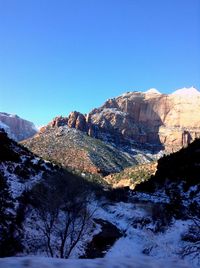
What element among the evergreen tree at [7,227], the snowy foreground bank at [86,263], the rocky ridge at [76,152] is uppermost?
the rocky ridge at [76,152]

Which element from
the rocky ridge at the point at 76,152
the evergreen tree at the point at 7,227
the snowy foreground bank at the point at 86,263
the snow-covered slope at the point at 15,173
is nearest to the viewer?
the snowy foreground bank at the point at 86,263

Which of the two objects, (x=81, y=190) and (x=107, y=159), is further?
(x=107, y=159)

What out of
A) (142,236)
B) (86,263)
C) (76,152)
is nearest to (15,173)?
(142,236)

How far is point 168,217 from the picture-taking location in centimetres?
4378

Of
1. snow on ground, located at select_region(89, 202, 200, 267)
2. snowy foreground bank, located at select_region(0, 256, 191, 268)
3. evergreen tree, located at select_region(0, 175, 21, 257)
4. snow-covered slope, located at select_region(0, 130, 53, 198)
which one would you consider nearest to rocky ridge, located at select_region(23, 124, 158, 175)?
snow-covered slope, located at select_region(0, 130, 53, 198)

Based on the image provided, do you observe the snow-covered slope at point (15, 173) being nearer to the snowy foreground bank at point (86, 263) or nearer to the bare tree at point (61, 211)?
the bare tree at point (61, 211)

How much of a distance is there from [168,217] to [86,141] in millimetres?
114849

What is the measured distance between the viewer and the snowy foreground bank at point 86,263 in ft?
15.5

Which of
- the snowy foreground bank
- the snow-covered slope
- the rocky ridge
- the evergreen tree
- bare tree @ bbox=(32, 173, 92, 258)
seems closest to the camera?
the snowy foreground bank

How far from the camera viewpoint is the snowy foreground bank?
4723 mm

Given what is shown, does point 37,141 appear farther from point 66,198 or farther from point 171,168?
point 66,198

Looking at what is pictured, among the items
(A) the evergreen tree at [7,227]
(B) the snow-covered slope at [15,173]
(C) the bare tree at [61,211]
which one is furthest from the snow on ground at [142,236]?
(B) the snow-covered slope at [15,173]

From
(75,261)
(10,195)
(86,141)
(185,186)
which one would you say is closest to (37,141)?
(86,141)

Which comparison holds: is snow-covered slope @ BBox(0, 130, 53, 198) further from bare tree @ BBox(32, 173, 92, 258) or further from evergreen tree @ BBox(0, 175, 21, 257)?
bare tree @ BBox(32, 173, 92, 258)
